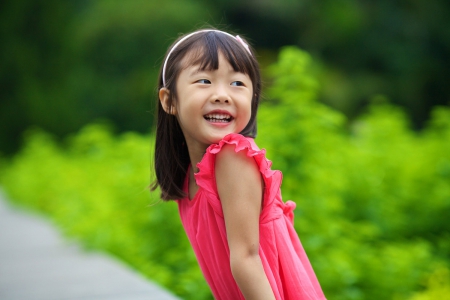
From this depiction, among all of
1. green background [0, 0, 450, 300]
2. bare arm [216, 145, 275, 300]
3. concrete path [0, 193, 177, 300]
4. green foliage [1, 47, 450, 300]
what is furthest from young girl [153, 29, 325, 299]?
concrete path [0, 193, 177, 300]

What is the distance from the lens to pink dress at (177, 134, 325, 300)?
1805 mm

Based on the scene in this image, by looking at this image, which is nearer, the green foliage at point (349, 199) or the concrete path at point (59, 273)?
the green foliage at point (349, 199)

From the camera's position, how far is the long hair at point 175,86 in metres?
1.90

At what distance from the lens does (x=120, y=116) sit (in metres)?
18.1

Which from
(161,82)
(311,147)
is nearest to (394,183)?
(311,147)

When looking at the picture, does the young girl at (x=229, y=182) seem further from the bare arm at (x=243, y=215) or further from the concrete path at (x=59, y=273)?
the concrete path at (x=59, y=273)

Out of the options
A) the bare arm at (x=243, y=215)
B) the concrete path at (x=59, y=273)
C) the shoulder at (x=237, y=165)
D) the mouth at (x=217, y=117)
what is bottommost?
the bare arm at (x=243, y=215)

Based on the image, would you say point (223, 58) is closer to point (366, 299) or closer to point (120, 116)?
point (366, 299)

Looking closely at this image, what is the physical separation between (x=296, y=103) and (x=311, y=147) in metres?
0.27

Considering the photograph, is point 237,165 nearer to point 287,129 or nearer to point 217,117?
point 217,117

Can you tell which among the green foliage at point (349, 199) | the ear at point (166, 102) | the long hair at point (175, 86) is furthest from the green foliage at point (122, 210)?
the green foliage at point (349, 199)

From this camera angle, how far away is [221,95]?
1854 mm

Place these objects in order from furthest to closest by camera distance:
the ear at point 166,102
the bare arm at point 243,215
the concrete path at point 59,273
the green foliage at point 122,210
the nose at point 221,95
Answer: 1. the green foliage at point 122,210
2. the concrete path at point 59,273
3. the ear at point 166,102
4. the nose at point 221,95
5. the bare arm at point 243,215

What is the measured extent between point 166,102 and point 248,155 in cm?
40
